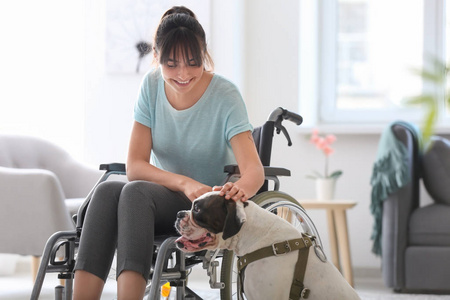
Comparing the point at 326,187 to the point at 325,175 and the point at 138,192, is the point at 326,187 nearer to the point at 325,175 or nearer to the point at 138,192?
the point at 325,175

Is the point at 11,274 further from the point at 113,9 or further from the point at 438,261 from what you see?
the point at 438,261

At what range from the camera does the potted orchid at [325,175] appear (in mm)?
3428

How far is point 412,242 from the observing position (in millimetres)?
3025

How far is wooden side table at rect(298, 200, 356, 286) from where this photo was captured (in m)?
3.19

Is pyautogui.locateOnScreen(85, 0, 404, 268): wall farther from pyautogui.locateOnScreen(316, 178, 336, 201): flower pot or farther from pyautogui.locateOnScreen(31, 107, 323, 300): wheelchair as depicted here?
pyautogui.locateOnScreen(31, 107, 323, 300): wheelchair

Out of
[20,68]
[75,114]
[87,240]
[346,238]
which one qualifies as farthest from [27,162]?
[87,240]

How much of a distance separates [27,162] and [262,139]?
5.81 ft

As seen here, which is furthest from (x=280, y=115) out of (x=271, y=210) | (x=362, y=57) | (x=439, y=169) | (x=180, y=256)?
(x=362, y=57)

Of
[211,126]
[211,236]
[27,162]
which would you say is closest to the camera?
[211,236]

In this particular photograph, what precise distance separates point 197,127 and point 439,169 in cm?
190

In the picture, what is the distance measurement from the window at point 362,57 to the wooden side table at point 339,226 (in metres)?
0.89

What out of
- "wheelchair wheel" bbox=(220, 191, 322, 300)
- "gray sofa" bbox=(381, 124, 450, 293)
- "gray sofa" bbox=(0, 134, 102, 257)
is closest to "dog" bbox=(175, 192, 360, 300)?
"wheelchair wheel" bbox=(220, 191, 322, 300)

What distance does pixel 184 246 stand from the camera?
51.2 inches

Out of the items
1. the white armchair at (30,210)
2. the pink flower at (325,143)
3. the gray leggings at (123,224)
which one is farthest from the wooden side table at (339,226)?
the gray leggings at (123,224)
